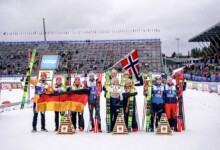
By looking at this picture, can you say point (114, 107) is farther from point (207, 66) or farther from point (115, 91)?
point (207, 66)

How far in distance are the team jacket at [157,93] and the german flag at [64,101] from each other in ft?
6.49

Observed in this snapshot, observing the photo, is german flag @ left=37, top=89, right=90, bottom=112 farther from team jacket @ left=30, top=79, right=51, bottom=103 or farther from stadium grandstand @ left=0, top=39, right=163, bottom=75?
stadium grandstand @ left=0, top=39, right=163, bottom=75

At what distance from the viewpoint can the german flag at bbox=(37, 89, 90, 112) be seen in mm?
9977

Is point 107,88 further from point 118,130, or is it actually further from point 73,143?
point 73,143

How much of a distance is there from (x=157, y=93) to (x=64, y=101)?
2832 mm

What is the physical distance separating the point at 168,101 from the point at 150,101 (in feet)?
1.72

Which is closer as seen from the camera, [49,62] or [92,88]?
[92,88]

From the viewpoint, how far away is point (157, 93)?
9.69 metres

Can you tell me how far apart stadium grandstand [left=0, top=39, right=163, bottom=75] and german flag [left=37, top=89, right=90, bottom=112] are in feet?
126

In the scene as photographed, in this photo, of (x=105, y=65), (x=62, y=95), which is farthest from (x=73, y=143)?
(x=105, y=65)

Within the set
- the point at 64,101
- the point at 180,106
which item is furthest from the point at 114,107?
the point at 180,106

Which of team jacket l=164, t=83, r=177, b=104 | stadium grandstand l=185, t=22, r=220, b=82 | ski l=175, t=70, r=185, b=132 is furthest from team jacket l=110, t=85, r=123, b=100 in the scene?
stadium grandstand l=185, t=22, r=220, b=82

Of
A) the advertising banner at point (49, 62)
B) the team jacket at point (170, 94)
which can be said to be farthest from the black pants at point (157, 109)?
the advertising banner at point (49, 62)

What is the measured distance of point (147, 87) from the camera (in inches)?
387
